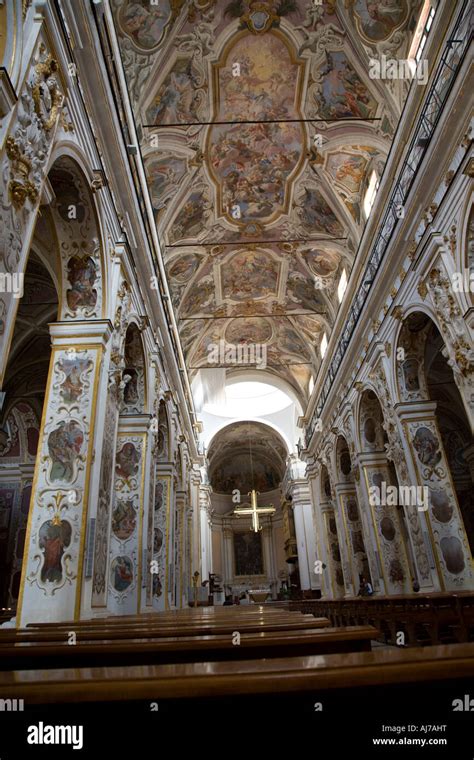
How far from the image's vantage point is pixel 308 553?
24562 mm

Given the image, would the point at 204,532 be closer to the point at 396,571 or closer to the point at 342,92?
the point at 396,571

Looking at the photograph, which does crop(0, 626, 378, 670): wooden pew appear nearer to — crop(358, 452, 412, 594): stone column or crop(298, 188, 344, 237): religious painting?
crop(358, 452, 412, 594): stone column

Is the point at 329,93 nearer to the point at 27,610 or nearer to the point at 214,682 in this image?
the point at 27,610

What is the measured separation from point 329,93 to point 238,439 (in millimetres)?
24745

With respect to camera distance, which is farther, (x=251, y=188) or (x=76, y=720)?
(x=251, y=188)

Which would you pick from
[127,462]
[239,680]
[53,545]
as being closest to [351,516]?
[127,462]

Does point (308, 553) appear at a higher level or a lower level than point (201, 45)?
lower

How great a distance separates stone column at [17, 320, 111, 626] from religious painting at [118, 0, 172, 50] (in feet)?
19.9

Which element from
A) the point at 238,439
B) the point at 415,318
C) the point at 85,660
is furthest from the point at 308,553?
the point at 85,660

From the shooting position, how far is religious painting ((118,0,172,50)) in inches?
340

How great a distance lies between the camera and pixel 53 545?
18.8 ft

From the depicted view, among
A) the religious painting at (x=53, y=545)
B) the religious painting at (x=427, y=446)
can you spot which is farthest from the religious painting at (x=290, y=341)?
the religious painting at (x=53, y=545)

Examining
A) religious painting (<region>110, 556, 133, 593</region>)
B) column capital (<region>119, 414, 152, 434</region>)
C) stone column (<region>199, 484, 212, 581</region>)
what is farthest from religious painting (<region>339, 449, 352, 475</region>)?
stone column (<region>199, 484, 212, 581</region>)

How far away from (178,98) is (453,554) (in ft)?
37.9
